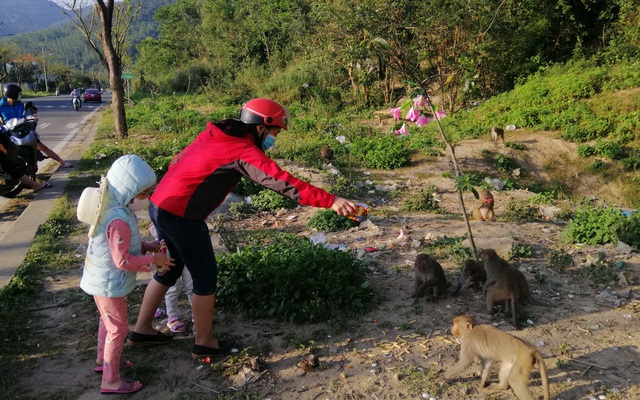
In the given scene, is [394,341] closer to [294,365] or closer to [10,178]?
[294,365]

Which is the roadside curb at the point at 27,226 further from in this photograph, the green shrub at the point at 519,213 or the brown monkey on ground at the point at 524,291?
the green shrub at the point at 519,213

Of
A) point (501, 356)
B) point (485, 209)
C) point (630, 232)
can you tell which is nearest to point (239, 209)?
point (485, 209)

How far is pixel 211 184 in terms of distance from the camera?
3211 millimetres

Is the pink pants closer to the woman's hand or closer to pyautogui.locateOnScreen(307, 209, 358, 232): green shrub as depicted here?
the woman's hand

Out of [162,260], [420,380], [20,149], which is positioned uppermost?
[20,149]

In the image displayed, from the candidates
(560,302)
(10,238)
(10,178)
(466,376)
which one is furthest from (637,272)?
(10,178)

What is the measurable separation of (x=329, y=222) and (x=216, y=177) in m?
3.49

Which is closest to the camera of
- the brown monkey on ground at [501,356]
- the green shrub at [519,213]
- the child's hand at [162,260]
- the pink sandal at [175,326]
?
the brown monkey on ground at [501,356]

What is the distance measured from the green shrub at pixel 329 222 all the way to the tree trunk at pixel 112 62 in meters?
7.94

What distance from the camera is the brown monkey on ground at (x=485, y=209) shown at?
6.91 metres

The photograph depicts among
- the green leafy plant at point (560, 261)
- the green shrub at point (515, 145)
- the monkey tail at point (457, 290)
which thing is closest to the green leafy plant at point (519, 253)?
the green leafy plant at point (560, 261)

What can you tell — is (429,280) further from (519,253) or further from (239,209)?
(239,209)

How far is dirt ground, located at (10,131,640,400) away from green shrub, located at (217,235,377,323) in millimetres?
106

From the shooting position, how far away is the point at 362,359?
3.58m
